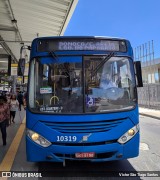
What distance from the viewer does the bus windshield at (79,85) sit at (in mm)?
6363

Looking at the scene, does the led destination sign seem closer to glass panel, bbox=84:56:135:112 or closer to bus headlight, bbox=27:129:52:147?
glass panel, bbox=84:56:135:112

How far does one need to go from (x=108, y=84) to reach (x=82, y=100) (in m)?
0.66

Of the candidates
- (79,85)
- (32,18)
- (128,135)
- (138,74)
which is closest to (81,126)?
(79,85)

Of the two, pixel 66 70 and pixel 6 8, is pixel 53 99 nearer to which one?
pixel 66 70

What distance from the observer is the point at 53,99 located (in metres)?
6.45

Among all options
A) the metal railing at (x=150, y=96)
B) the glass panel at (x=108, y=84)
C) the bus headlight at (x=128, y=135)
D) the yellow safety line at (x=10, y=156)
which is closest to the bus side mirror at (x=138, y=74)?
the glass panel at (x=108, y=84)

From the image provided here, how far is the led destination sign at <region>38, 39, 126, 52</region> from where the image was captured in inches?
263

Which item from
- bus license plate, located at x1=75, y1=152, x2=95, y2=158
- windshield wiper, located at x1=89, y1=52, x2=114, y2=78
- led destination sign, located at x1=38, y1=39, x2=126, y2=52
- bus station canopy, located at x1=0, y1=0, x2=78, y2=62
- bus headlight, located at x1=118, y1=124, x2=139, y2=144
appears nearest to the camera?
bus license plate, located at x1=75, y1=152, x2=95, y2=158

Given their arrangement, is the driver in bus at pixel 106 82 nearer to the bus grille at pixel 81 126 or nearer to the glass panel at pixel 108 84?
the glass panel at pixel 108 84

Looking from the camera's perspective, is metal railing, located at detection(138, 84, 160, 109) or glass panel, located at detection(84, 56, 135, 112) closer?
glass panel, located at detection(84, 56, 135, 112)

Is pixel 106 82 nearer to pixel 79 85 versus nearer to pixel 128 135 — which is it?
pixel 79 85

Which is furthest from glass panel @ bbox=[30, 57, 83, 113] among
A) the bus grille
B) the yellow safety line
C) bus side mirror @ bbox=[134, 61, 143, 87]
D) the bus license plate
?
the yellow safety line

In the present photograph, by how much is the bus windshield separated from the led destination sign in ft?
0.65

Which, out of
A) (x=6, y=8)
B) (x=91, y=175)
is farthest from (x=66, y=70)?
(x=6, y=8)
